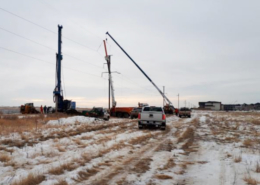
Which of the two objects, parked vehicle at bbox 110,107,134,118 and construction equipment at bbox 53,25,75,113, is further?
parked vehicle at bbox 110,107,134,118

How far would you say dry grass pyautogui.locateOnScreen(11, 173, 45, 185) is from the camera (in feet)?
17.8

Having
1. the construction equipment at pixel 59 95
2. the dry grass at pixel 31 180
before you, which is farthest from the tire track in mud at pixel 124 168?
the construction equipment at pixel 59 95

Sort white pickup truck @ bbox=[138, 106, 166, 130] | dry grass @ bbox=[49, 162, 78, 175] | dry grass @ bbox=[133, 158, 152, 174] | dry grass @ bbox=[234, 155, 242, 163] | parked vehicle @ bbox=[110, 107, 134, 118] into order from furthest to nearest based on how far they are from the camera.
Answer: parked vehicle @ bbox=[110, 107, 134, 118] → white pickup truck @ bbox=[138, 106, 166, 130] → dry grass @ bbox=[234, 155, 242, 163] → dry grass @ bbox=[133, 158, 152, 174] → dry grass @ bbox=[49, 162, 78, 175]

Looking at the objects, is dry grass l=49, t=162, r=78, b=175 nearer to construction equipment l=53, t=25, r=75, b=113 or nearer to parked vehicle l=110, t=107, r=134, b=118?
construction equipment l=53, t=25, r=75, b=113

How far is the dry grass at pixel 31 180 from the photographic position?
5.44 metres

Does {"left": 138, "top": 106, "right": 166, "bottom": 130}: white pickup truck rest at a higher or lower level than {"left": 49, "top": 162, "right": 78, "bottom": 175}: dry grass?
higher

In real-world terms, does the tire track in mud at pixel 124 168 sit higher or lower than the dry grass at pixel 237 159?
lower

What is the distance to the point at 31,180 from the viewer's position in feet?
18.4

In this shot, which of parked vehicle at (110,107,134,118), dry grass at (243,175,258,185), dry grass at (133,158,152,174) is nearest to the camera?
dry grass at (243,175,258,185)

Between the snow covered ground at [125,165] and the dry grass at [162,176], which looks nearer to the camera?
the snow covered ground at [125,165]

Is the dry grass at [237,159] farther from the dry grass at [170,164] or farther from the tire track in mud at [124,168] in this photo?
the tire track in mud at [124,168]

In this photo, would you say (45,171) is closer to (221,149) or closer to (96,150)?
(96,150)

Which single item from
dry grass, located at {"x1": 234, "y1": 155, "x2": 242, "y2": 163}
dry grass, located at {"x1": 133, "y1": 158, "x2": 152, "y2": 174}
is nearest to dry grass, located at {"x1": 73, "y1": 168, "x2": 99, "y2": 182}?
dry grass, located at {"x1": 133, "y1": 158, "x2": 152, "y2": 174}

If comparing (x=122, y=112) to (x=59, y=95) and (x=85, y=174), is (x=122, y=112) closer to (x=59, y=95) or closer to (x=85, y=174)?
(x=59, y=95)
